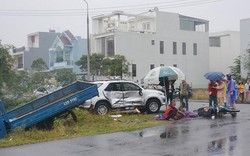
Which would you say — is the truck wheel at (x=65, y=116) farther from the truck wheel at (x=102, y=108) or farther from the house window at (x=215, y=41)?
the house window at (x=215, y=41)

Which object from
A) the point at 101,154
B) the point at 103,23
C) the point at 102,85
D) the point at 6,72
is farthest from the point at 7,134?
the point at 103,23

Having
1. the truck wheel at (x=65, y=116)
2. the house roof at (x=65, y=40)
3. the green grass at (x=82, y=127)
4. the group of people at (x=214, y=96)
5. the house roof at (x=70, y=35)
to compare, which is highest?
the house roof at (x=70, y=35)

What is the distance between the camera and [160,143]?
11.3 meters

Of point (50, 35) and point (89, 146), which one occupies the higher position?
point (50, 35)

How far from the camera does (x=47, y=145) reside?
39.2 ft

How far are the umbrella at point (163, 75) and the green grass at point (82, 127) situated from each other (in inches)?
89.5

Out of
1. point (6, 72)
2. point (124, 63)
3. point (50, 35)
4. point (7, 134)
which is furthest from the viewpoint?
point (50, 35)

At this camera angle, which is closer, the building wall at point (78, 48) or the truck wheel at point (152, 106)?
the truck wheel at point (152, 106)

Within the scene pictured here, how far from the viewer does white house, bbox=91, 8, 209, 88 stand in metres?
55.4

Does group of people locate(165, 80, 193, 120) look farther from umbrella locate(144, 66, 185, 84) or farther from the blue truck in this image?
the blue truck

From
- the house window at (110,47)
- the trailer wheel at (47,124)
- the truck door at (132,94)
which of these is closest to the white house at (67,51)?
the house window at (110,47)

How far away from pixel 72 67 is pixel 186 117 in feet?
151

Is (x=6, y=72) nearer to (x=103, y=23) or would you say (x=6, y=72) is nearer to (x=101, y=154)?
(x=101, y=154)

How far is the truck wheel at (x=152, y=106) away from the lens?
2036 centimetres
